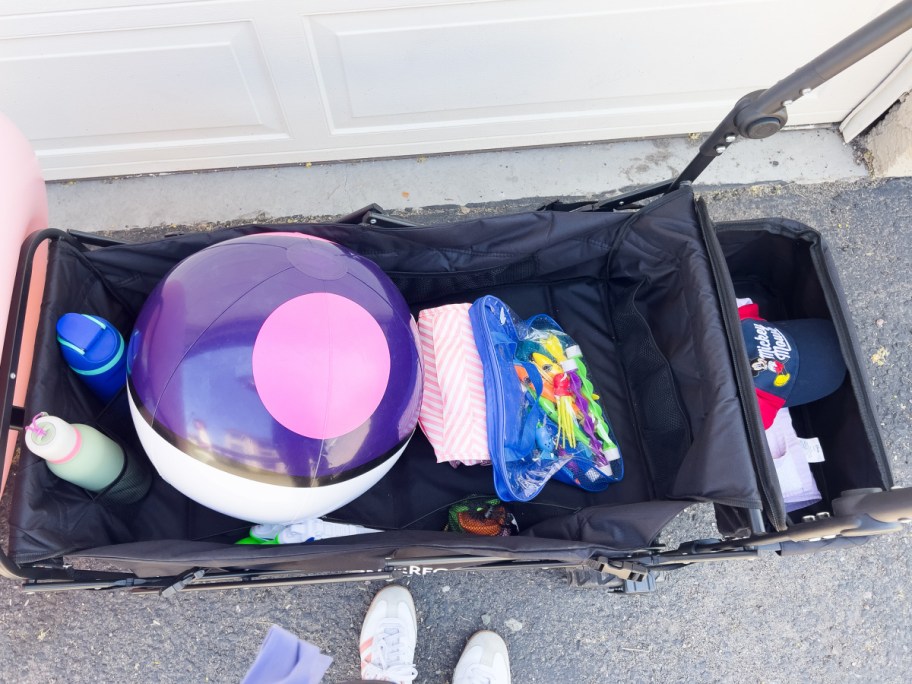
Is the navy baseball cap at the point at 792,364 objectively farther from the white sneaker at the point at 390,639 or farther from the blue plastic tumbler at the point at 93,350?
the blue plastic tumbler at the point at 93,350

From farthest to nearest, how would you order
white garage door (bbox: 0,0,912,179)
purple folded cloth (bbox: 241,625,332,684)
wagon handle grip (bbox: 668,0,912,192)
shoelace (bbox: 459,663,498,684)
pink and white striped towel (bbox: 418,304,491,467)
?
shoelace (bbox: 459,663,498,684)
white garage door (bbox: 0,0,912,179)
pink and white striped towel (bbox: 418,304,491,467)
purple folded cloth (bbox: 241,625,332,684)
wagon handle grip (bbox: 668,0,912,192)

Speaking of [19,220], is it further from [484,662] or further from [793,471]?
[793,471]

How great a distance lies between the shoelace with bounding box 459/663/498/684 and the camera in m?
1.57

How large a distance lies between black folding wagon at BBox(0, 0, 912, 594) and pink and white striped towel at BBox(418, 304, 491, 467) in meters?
0.12

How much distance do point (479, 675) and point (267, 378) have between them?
98 centimetres

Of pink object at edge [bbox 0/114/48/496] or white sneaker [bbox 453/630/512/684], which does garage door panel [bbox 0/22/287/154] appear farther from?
white sneaker [bbox 453/630/512/684]

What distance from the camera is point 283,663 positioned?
1194 mm

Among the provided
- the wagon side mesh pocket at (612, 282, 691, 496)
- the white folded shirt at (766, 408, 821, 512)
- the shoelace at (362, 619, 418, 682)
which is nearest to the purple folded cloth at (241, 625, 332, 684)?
the shoelace at (362, 619, 418, 682)

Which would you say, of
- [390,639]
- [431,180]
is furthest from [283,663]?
[431,180]

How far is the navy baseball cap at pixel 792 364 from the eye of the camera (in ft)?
4.42

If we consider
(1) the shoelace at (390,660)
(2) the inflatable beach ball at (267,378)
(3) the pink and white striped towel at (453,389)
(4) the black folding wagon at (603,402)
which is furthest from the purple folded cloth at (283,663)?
(3) the pink and white striped towel at (453,389)

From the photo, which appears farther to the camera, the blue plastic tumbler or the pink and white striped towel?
the pink and white striped towel

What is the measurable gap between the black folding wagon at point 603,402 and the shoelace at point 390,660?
34cm

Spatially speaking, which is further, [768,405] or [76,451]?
[768,405]
